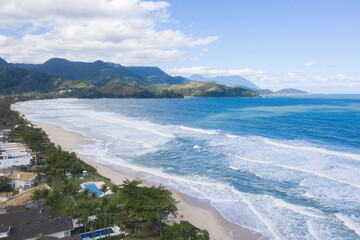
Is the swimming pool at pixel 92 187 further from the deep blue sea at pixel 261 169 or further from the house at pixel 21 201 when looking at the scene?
the deep blue sea at pixel 261 169

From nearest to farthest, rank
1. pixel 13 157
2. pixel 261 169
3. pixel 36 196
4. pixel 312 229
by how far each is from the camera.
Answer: pixel 312 229 → pixel 36 196 → pixel 261 169 → pixel 13 157

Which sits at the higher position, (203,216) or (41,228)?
(41,228)

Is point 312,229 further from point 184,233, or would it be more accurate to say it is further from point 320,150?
point 320,150

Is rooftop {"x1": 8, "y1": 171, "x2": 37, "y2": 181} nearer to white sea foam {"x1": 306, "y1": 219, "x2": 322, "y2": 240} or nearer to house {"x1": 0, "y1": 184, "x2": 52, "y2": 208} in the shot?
house {"x1": 0, "y1": 184, "x2": 52, "y2": 208}

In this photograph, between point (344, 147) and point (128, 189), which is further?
point (344, 147)

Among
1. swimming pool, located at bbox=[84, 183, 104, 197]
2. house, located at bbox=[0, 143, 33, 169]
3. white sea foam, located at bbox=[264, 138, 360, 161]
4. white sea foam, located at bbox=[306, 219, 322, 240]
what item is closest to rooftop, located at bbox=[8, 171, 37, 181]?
house, located at bbox=[0, 143, 33, 169]

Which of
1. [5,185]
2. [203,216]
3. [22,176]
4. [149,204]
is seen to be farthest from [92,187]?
[203,216]

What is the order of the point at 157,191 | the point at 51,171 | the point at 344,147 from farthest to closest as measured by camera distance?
the point at 344,147 < the point at 51,171 < the point at 157,191

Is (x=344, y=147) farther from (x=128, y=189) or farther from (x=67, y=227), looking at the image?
(x=67, y=227)

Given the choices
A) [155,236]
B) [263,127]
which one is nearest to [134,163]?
[155,236]
